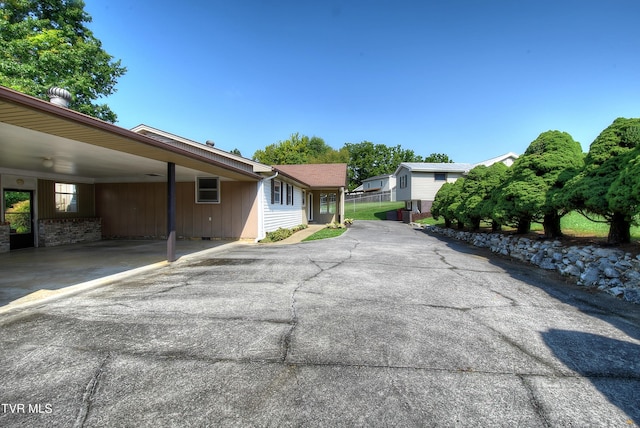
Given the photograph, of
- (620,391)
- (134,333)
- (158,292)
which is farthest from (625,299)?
(158,292)

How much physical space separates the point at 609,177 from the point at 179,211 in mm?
13319

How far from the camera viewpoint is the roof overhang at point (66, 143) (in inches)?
149

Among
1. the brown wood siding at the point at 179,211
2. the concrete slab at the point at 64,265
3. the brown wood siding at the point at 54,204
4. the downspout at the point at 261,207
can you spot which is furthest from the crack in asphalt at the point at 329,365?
the brown wood siding at the point at 54,204

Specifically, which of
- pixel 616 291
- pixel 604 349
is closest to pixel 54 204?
pixel 604 349

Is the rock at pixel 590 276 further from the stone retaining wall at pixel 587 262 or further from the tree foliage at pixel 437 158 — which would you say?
the tree foliage at pixel 437 158

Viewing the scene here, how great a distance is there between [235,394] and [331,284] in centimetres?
343

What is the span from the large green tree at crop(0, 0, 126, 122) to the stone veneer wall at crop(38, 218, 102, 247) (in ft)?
24.4

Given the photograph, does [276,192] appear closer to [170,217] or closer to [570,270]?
[170,217]

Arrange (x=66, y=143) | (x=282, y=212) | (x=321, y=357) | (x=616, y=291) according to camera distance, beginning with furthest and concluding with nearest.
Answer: (x=282, y=212), (x=66, y=143), (x=616, y=291), (x=321, y=357)

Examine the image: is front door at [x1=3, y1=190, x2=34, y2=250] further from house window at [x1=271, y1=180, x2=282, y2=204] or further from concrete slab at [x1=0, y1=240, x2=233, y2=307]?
house window at [x1=271, y1=180, x2=282, y2=204]

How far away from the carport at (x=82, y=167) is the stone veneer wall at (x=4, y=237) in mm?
11

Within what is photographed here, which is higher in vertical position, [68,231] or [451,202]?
[451,202]

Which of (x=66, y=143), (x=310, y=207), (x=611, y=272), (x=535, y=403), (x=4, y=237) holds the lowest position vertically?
(x=535, y=403)

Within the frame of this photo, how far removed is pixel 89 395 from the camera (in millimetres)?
2359
